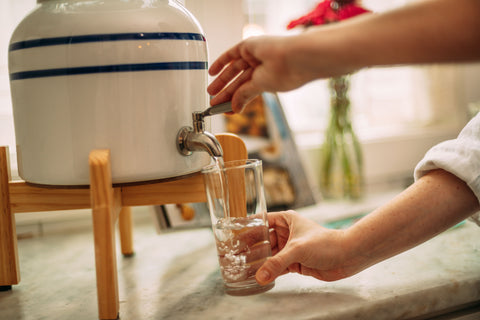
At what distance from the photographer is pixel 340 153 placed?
135cm

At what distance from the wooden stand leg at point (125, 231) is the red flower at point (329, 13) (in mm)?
593

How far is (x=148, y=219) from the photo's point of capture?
3.97 ft

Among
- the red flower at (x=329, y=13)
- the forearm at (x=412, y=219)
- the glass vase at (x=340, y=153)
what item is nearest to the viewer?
the forearm at (x=412, y=219)

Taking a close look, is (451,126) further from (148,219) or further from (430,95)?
(148,219)

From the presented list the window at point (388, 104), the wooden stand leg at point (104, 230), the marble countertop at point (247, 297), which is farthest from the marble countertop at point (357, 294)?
the window at point (388, 104)

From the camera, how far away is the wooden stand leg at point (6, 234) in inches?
28.0

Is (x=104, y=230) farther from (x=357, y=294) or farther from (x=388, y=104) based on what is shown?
(x=388, y=104)

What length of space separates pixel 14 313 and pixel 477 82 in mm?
1597

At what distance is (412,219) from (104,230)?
411mm

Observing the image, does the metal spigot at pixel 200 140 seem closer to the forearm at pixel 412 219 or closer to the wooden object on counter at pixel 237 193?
the wooden object on counter at pixel 237 193

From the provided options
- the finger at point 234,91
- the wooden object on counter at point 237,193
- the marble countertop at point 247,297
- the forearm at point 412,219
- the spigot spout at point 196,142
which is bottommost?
the marble countertop at point 247,297

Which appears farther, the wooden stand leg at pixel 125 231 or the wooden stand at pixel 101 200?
the wooden stand leg at pixel 125 231

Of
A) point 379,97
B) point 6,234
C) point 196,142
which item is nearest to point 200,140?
point 196,142

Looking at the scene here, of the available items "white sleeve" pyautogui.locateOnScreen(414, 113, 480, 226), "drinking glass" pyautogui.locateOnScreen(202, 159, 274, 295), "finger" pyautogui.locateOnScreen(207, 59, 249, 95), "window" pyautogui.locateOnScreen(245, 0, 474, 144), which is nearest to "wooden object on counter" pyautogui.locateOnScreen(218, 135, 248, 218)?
"drinking glass" pyautogui.locateOnScreen(202, 159, 274, 295)
